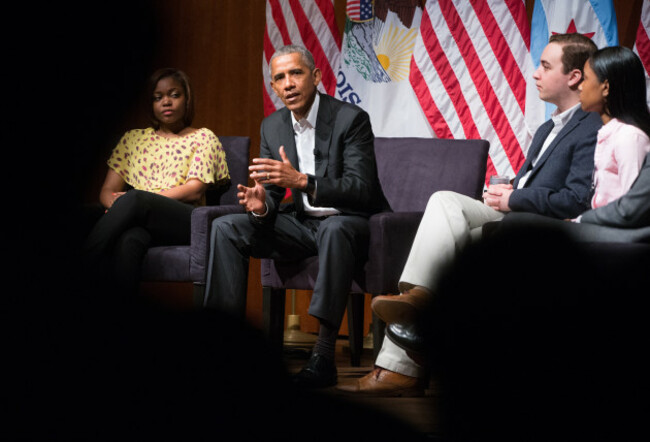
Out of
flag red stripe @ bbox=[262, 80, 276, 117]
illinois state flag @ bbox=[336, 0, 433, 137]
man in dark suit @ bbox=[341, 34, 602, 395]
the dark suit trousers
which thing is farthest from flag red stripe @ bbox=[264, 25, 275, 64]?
man in dark suit @ bbox=[341, 34, 602, 395]

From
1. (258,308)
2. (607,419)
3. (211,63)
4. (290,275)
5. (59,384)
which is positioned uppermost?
(211,63)

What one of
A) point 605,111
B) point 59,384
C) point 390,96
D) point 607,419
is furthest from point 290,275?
point 59,384

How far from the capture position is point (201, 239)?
107 inches

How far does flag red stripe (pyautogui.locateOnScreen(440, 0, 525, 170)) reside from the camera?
3.47 meters

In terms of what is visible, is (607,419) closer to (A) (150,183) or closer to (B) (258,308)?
(A) (150,183)

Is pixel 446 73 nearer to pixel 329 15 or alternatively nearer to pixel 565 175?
pixel 329 15

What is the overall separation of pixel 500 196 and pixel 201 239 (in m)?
1.15

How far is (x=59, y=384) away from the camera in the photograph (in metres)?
0.30

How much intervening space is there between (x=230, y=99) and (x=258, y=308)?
1265mm

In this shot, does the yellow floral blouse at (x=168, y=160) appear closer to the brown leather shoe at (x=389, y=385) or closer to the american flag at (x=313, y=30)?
the american flag at (x=313, y=30)

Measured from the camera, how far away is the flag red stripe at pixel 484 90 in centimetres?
347

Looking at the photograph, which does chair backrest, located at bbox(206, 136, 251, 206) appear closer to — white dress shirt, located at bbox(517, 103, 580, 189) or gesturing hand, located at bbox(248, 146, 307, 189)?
gesturing hand, located at bbox(248, 146, 307, 189)

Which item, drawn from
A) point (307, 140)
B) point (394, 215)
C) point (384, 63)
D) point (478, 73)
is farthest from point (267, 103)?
point (394, 215)

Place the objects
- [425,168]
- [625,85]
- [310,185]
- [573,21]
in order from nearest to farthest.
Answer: [625,85], [310,185], [425,168], [573,21]
